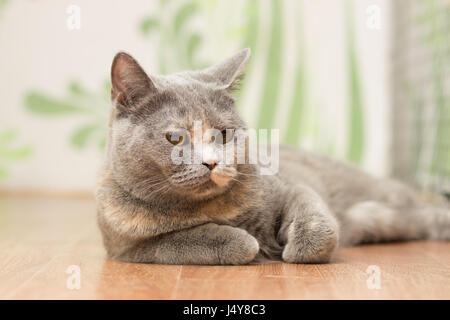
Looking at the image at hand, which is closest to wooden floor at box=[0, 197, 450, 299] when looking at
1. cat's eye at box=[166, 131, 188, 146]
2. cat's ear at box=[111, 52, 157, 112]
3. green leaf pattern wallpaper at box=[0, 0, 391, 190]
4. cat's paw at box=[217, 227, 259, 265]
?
cat's paw at box=[217, 227, 259, 265]

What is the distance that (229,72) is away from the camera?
156cm

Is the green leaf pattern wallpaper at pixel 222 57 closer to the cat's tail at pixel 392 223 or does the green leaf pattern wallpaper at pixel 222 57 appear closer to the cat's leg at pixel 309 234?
the cat's tail at pixel 392 223

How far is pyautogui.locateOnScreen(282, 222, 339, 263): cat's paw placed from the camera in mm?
1393

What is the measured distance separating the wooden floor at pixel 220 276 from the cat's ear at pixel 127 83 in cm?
45

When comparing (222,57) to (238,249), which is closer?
(238,249)

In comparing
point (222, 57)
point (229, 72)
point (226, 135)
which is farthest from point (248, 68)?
point (226, 135)

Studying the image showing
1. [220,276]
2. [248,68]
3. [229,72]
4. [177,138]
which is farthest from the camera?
[248,68]

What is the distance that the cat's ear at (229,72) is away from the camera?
1532mm

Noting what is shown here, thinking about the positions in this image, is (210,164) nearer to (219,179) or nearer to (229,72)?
(219,179)

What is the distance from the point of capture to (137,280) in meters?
1.23

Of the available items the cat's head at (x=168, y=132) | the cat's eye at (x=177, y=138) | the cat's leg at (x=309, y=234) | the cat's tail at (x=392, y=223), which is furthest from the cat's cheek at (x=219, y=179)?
the cat's tail at (x=392, y=223)

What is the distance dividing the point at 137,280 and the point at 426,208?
4.24 feet

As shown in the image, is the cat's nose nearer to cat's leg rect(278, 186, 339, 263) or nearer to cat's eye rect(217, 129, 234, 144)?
cat's eye rect(217, 129, 234, 144)

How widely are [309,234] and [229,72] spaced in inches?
20.5
